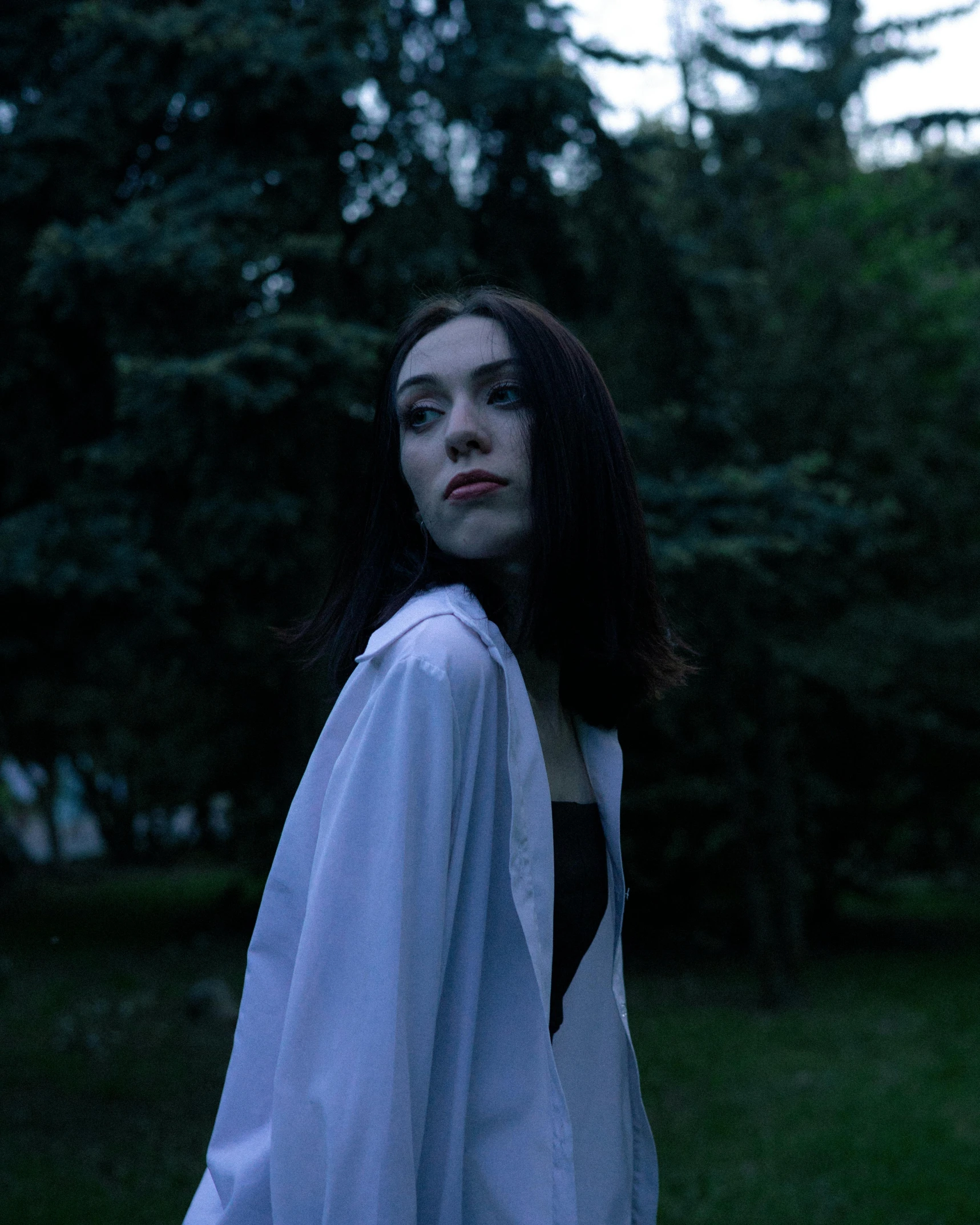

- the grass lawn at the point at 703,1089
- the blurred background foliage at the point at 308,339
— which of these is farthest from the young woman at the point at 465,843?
the grass lawn at the point at 703,1089

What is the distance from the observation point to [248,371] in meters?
5.27

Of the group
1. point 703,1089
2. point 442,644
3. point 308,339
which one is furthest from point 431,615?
point 703,1089

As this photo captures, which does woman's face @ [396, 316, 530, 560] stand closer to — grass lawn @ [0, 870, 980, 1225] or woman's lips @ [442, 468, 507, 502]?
woman's lips @ [442, 468, 507, 502]

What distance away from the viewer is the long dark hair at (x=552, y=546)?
1578 mm

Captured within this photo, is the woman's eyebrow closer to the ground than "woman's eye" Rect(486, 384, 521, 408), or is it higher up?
higher up

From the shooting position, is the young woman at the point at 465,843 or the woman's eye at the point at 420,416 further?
the woman's eye at the point at 420,416

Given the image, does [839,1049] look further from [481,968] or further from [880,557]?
[481,968]

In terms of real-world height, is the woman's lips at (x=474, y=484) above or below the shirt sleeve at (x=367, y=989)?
above

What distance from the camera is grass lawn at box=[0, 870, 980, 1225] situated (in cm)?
546

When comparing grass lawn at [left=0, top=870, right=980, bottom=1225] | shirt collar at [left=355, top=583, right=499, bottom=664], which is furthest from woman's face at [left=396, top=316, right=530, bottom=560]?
grass lawn at [left=0, top=870, right=980, bottom=1225]

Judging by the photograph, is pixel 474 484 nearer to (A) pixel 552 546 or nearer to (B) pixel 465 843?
(A) pixel 552 546

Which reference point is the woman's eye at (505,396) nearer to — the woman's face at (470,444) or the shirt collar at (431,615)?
the woman's face at (470,444)

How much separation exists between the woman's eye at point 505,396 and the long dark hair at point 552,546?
0.01m

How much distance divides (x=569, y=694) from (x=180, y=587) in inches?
162
